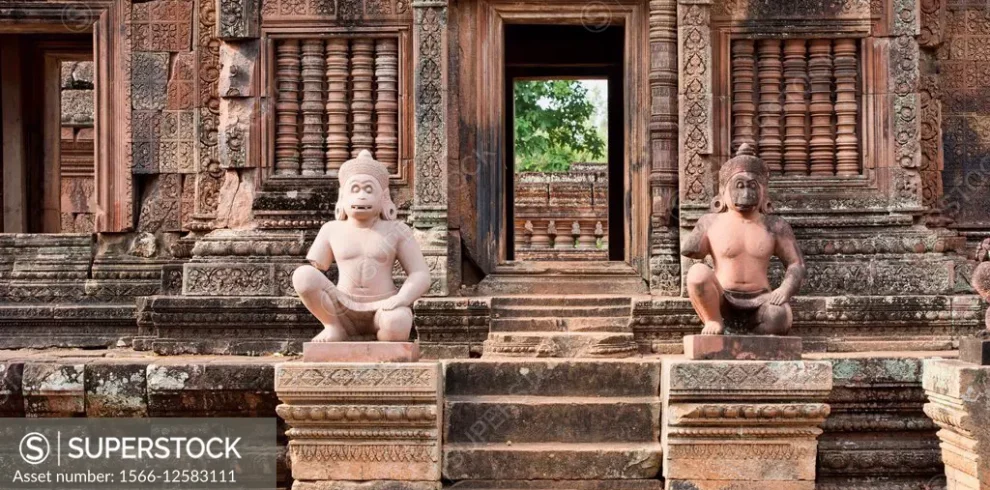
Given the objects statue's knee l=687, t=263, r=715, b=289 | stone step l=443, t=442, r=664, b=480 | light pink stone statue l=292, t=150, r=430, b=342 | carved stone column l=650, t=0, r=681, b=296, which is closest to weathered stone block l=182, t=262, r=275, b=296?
light pink stone statue l=292, t=150, r=430, b=342

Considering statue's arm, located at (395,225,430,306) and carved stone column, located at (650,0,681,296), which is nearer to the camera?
statue's arm, located at (395,225,430,306)

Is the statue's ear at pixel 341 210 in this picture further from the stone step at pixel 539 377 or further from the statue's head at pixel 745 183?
the statue's head at pixel 745 183

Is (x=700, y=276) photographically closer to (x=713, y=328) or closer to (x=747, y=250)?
(x=713, y=328)

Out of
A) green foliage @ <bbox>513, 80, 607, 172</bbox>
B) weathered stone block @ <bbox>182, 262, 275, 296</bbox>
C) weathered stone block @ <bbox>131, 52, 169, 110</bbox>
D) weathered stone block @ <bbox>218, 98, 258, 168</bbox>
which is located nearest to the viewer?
weathered stone block @ <bbox>182, 262, 275, 296</bbox>

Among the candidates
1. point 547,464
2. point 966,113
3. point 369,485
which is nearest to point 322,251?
point 369,485

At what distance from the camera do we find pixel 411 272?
6.98 meters

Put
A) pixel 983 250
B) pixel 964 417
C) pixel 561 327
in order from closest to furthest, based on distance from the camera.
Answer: pixel 964 417 → pixel 983 250 → pixel 561 327

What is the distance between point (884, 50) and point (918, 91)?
0.37 meters

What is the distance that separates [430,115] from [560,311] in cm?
163

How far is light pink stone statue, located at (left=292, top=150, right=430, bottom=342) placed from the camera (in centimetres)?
679

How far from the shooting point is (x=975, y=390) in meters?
6.27

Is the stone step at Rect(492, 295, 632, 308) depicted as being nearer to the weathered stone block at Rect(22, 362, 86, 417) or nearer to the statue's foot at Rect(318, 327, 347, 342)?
the statue's foot at Rect(318, 327, 347, 342)

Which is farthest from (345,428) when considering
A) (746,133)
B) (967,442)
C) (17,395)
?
(746,133)

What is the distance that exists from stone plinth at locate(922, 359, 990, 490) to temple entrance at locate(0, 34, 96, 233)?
7946 millimetres
